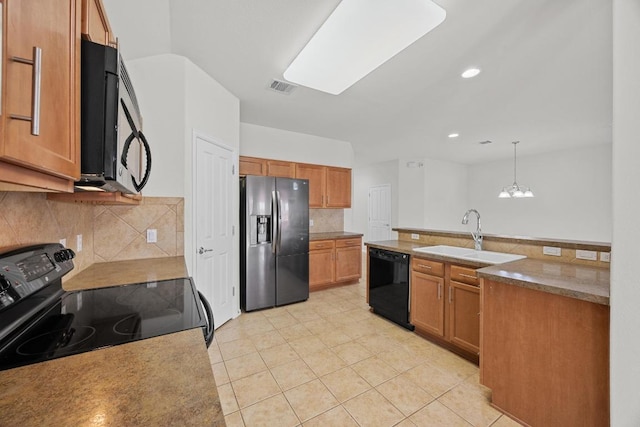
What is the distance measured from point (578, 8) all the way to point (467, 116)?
6.60ft

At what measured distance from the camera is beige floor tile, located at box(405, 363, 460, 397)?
194cm

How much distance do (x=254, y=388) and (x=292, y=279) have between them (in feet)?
5.68

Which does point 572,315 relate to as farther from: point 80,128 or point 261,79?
point 261,79

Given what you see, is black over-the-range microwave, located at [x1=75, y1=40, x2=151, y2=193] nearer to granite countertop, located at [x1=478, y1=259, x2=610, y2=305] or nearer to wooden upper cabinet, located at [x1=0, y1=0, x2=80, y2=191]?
wooden upper cabinet, located at [x1=0, y1=0, x2=80, y2=191]

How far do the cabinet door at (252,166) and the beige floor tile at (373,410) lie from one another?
3.08 m

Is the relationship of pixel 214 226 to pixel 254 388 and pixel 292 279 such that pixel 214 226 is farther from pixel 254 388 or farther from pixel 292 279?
pixel 254 388

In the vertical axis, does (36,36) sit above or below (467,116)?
below

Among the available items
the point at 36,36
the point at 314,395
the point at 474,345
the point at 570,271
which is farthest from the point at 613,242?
the point at 36,36

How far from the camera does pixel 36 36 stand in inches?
22.1

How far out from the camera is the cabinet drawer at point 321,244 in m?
4.12

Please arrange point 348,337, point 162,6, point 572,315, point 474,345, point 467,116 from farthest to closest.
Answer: point 467,116 < point 348,337 < point 474,345 < point 162,6 < point 572,315

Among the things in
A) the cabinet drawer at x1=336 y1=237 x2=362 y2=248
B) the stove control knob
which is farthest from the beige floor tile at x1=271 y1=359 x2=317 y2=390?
the cabinet drawer at x1=336 y1=237 x2=362 y2=248

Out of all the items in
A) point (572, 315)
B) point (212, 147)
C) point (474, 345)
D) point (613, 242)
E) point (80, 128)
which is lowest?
point (474, 345)

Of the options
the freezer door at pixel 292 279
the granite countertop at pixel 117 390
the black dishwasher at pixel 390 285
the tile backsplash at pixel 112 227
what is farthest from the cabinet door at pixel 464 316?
the tile backsplash at pixel 112 227
